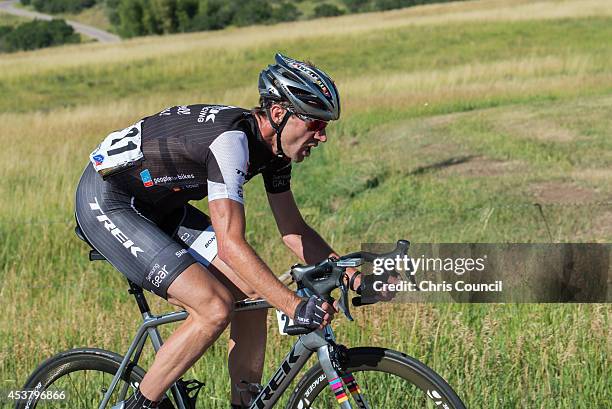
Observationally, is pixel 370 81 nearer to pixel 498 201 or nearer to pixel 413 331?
pixel 498 201

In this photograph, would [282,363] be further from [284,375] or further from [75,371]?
[75,371]

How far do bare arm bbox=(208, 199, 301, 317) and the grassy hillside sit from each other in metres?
1.75

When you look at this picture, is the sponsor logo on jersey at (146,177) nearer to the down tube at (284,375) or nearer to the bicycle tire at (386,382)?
the down tube at (284,375)

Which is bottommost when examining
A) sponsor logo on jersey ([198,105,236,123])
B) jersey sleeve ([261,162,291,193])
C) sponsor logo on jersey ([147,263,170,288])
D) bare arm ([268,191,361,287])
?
sponsor logo on jersey ([147,263,170,288])

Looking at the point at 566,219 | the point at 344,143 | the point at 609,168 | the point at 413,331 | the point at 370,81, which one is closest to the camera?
the point at 413,331

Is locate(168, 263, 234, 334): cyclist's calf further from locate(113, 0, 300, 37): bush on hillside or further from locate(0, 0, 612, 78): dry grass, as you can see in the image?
locate(113, 0, 300, 37): bush on hillside

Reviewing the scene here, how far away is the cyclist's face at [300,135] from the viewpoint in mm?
4316

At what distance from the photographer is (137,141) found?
4656 millimetres

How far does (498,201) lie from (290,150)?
9.37m

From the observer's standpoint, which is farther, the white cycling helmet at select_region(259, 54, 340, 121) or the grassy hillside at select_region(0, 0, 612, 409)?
the grassy hillside at select_region(0, 0, 612, 409)

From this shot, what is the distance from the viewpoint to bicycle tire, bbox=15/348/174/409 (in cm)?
480

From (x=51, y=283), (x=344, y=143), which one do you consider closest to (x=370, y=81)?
(x=344, y=143)

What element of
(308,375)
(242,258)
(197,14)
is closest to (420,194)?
(308,375)

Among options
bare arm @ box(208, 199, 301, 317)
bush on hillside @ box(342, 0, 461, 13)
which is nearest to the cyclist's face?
bare arm @ box(208, 199, 301, 317)
